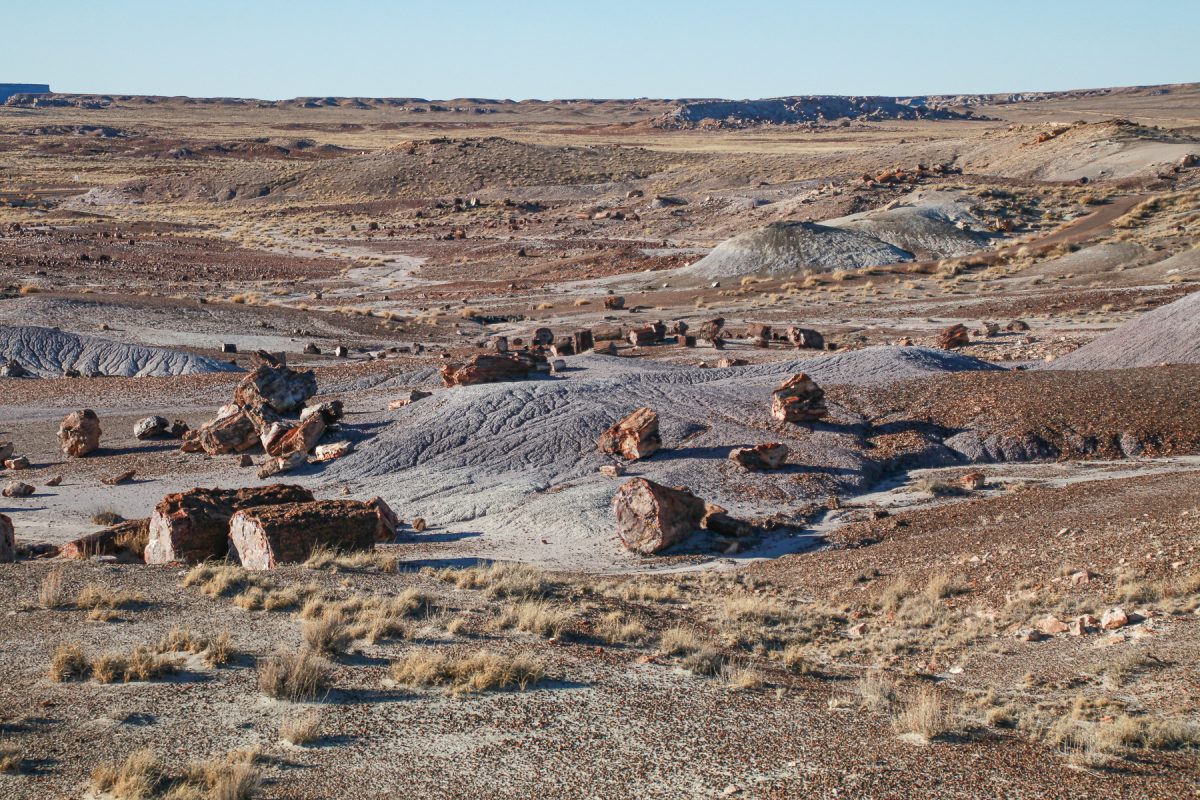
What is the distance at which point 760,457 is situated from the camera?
18562 mm

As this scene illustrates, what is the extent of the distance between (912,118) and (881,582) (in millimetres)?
181183

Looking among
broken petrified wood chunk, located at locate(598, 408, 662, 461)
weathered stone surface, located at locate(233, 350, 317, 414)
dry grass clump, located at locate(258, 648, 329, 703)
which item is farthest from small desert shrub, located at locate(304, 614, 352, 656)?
weathered stone surface, located at locate(233, 350, 317, 414)

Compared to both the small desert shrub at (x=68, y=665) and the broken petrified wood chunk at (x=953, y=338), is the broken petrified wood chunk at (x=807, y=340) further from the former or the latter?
the small desert shrub at (x=68, y=665)

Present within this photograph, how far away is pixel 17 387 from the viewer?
27.8 metres

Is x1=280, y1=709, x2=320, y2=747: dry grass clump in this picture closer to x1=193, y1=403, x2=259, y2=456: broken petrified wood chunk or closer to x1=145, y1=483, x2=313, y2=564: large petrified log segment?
x1=145, y1=483, x2=313, y2=564: large petrified log segment

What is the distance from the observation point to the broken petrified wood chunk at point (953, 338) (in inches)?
1235

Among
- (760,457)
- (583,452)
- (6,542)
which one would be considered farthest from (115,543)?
(760,457)

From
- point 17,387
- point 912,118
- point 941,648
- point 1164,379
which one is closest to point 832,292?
point 1164,379

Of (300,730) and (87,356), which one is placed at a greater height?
(300,730)

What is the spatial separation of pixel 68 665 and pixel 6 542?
6071 millimetres

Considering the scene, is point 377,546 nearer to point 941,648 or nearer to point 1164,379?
point 941,648

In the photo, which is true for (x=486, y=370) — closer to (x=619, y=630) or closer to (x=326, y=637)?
(x=619, y=630)

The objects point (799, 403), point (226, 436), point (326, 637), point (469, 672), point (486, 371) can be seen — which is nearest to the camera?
point (469, 672)

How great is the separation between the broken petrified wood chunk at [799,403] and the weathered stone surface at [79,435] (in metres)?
13.0
